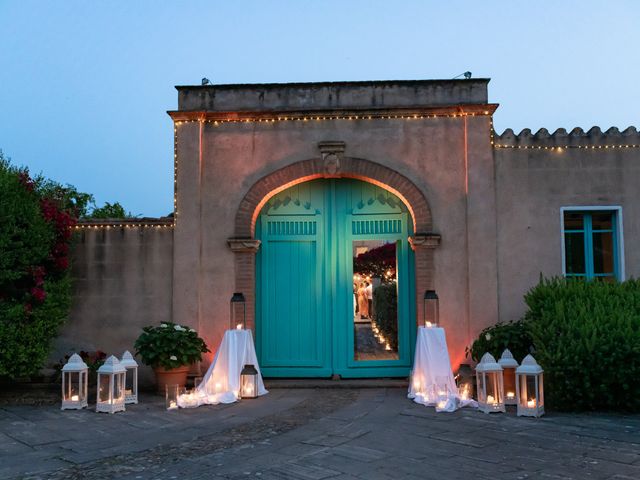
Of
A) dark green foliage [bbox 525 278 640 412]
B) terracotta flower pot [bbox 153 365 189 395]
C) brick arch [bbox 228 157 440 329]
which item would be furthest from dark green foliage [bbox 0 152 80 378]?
dark green foliage [bbox 525 278 640 412]

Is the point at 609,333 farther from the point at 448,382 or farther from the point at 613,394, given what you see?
the point at 448,382

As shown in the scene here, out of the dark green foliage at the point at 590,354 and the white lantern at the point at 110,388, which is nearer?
the dark green foliage at the point at 590,354

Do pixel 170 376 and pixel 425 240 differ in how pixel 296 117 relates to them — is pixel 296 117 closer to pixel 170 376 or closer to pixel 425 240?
pixel 425 240

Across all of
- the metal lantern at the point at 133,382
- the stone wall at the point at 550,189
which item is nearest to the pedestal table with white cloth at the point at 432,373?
the stone wall at the point at 550,189

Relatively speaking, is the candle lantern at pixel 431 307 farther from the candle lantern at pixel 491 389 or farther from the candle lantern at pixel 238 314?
the candle lantern at pixel 238 314

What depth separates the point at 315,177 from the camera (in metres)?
8.17

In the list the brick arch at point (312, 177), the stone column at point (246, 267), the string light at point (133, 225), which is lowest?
the stone column at point (246, 267)

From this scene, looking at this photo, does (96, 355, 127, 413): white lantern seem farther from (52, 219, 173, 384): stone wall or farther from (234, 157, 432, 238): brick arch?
(234, 157, 432, 238): brick arch

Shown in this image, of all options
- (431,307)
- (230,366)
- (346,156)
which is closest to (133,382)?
(230,366)

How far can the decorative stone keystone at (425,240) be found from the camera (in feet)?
25.6

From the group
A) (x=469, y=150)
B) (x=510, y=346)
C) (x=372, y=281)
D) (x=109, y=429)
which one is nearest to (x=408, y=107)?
(x=469, y=150)

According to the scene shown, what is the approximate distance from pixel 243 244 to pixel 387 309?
231 centimetres

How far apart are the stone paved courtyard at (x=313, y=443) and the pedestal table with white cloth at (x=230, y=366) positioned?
1.58 feet

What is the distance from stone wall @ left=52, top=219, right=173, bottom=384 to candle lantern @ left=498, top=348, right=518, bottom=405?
4482 millimetres
